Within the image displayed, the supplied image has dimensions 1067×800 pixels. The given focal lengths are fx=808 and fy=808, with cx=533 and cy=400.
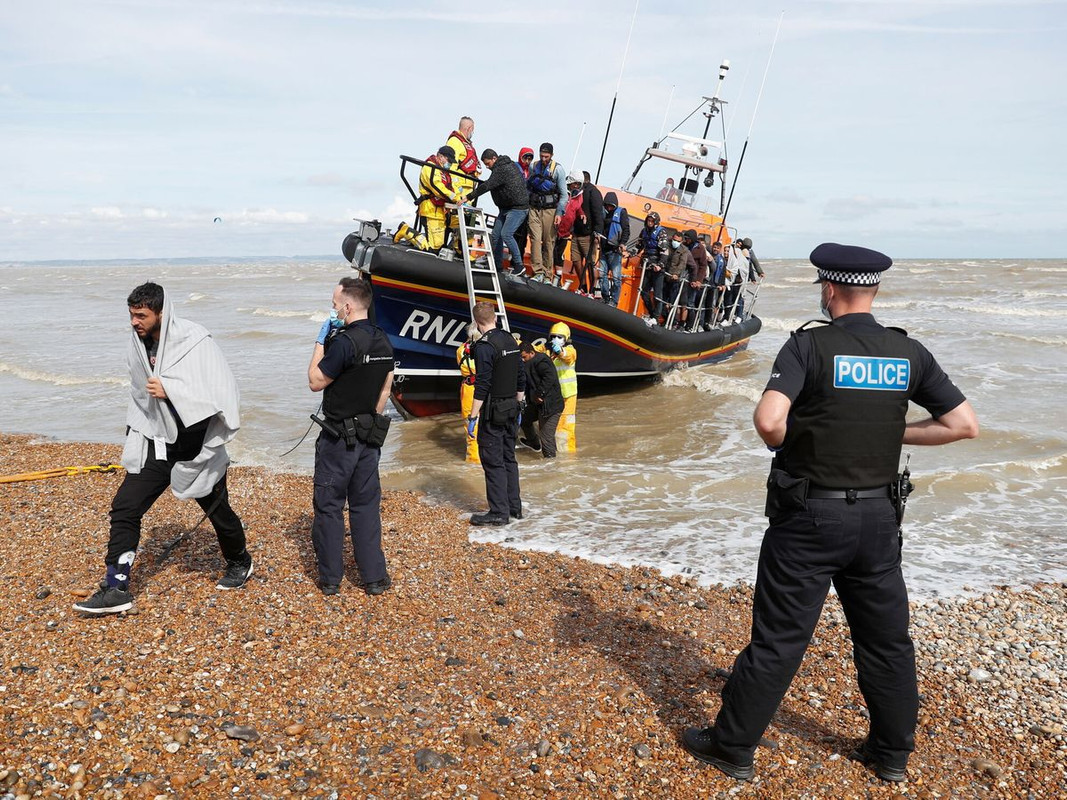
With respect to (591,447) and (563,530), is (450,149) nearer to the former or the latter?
(591,447)

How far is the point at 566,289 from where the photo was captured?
944 cm

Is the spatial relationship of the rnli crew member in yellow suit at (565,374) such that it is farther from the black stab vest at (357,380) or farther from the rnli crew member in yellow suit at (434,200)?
the black stab vest at (357,380)

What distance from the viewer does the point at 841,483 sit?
253cm

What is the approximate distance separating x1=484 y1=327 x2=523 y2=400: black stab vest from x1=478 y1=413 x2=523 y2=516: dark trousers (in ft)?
0.67

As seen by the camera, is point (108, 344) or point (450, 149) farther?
point (108, 344)

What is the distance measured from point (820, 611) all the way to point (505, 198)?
6.53m

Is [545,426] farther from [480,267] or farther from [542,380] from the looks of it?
[480,267]

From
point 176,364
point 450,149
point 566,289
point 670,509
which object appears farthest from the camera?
point 566,289

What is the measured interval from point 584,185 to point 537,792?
770cm

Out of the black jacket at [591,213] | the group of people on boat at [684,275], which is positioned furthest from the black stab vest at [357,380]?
the group of people on boat at [684,275]

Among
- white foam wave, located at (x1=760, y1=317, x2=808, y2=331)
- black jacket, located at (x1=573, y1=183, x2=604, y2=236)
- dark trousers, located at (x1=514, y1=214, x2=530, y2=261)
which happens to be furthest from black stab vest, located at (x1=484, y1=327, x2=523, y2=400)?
white foam wave, located at (x1=760, y1=317, x2=808, y2=331)

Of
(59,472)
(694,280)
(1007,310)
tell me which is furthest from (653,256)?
(1007,310)

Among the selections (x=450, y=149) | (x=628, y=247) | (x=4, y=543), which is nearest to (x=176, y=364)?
(x=4, y=543)

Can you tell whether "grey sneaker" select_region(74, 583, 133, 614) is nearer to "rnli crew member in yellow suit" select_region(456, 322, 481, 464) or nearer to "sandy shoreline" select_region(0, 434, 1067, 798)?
"sandy shoreline" select_region(0, 434, 1067, 798)
